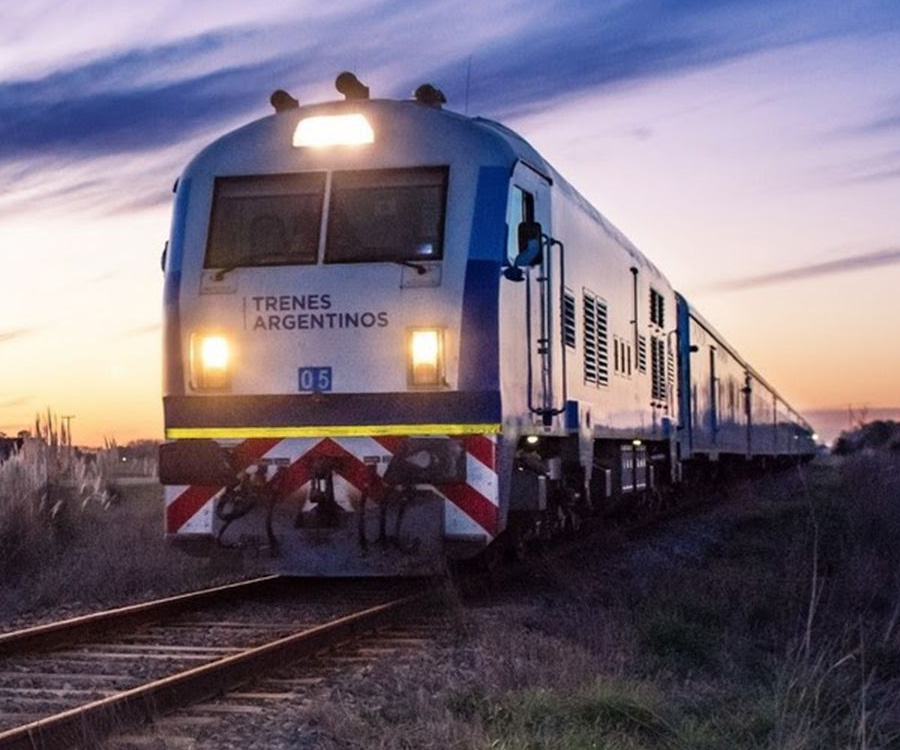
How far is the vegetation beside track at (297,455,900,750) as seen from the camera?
6.36 meters

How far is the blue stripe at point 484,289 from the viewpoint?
9.92 metres

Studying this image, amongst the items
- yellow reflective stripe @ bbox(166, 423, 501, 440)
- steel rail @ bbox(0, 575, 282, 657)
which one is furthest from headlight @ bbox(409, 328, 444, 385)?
steel rail @ bbox(0, 575, 282, 657)

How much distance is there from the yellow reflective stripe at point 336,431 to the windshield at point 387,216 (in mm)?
1210

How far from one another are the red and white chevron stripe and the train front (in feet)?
0.04

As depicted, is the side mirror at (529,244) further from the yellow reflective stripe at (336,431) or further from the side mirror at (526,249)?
the yellow reflective stripe at (336,431)

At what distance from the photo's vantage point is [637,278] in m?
16.5

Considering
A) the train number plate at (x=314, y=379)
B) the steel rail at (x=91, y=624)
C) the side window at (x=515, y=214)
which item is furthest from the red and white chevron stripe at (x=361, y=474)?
the side window at (x=515, y=214)

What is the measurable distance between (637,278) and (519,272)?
20.6 ft

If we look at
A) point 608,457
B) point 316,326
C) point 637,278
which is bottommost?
point 608,457

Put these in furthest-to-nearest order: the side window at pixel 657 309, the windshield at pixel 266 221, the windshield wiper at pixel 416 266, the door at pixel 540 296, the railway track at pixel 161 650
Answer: the side window at pixel 657 309 → the door at pixel 540 296 → the windshield at pixel 266 221 → the windshield wiper at pixel 416 266 → the railway track at pixel 161 650

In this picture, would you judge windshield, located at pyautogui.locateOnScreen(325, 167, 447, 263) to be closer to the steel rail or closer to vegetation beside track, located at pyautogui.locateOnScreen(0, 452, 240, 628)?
vegetation beside track, located at pyautogui.locateOnScreen(0, 452, 240, 628)

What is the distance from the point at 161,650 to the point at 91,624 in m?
0.75

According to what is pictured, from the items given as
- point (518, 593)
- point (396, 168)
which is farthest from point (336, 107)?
point (518, 593)

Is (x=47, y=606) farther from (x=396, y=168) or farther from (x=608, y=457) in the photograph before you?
(x=608, y=457)
